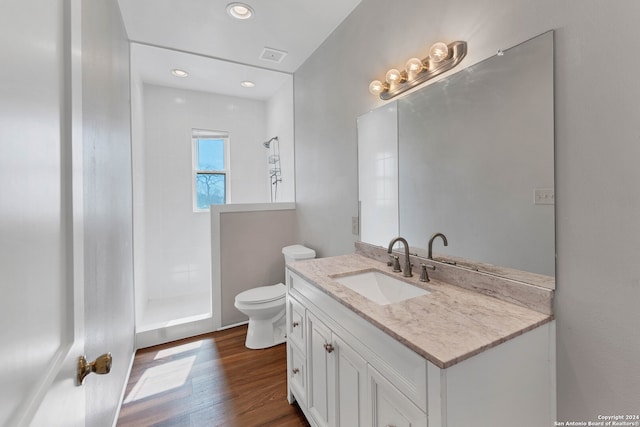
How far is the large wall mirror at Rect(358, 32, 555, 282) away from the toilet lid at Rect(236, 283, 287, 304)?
1.37 m

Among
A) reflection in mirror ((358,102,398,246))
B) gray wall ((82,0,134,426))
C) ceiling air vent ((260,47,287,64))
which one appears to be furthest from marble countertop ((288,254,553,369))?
ceiling air vent ((260,47,287,64))

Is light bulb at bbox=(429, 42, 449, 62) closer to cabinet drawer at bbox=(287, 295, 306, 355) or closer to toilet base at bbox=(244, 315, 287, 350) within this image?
cabinet drawer at bbox=(287, 295, 306, 355)

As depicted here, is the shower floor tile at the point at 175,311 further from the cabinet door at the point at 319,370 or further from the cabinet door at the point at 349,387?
the cabinet door at the point at 349,387

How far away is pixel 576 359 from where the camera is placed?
96cm

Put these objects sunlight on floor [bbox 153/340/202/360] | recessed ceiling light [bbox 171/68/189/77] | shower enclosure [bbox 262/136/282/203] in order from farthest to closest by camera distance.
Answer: shower enclosure [bbox 262/136/282/203] < recessed ceiling light [bbox 171/68/189/77] < sunlight on floor [bbox 153/340/202/360]

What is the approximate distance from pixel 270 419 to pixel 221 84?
3340 mm

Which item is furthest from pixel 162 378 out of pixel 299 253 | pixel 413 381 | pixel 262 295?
pixel 413 381

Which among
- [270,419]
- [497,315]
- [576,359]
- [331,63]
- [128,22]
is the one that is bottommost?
[270,419]

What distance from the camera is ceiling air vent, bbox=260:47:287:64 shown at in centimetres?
250

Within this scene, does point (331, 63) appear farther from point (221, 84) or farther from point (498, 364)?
point (498, 364)

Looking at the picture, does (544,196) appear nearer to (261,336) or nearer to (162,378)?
(261,336)

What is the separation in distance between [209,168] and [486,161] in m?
3.39

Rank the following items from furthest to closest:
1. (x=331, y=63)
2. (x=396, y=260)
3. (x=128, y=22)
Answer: (x=331, y=63) < (x=128, y=22) < (x=396, y=260)

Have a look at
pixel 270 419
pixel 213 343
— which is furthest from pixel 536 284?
pixel 213 343
